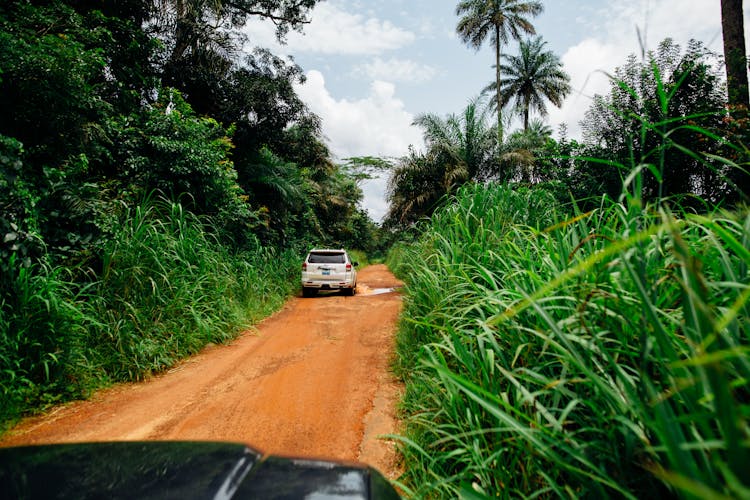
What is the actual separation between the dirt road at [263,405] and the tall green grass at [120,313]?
0.25m

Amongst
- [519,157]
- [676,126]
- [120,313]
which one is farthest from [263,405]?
[519,157]

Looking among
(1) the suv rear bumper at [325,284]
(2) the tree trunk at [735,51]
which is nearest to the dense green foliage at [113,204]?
(1) the suv rear bumper at [325,284]

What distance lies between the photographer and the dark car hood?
0.88 metres

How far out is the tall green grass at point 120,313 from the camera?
3350 millimetres

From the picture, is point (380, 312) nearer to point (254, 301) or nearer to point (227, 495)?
point (254, 301)

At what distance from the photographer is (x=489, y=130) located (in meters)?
13.7

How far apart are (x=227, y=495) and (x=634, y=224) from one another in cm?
245

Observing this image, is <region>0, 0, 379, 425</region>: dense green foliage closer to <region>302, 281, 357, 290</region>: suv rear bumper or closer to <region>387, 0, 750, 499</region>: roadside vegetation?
<region>302, 281, 357, 290</region>: suv rear bumper

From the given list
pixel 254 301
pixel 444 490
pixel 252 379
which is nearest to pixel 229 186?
pixel 254 301

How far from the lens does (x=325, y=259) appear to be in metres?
10.4

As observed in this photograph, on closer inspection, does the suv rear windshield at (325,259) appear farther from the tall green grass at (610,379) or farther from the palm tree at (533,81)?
the palm tree at (533,81)

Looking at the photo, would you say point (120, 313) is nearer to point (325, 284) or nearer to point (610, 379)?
point (610, 379)

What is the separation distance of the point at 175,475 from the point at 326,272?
9.29 m

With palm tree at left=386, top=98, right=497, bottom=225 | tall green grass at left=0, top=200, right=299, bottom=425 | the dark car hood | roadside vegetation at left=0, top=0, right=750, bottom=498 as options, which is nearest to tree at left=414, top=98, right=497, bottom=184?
palm tree at left=386, top=98, right=497, bottom=225
